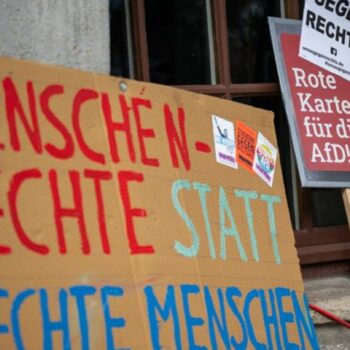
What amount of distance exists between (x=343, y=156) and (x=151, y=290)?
1.78m

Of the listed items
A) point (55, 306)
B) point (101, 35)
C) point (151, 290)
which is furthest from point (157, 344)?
point (101, 35)

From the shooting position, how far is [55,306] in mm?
2936

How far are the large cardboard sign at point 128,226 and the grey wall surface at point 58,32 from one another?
0.60m

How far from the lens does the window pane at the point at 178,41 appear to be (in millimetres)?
4660

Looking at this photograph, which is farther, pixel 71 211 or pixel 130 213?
pixel 130 213

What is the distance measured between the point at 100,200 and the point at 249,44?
200 centimetres

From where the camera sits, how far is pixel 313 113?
15.2 ft

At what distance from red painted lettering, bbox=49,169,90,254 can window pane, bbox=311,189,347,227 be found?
6.78ft

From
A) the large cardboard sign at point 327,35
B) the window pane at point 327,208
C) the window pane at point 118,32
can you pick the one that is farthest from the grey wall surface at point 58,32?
the window pane at point 327,208

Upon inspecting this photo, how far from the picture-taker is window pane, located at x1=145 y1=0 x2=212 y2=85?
466cm

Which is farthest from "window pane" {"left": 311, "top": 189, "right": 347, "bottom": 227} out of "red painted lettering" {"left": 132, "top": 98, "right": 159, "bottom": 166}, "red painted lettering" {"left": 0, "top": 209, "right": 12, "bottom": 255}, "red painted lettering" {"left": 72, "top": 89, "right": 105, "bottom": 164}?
"red painted lettering" {"left": 0, "top": 209, "right": 12, "bottom": 255}

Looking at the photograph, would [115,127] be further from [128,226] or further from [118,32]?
[118,32]

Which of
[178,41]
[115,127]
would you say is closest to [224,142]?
[115,127]

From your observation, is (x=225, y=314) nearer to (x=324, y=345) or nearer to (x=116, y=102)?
(x=116, y=102)
